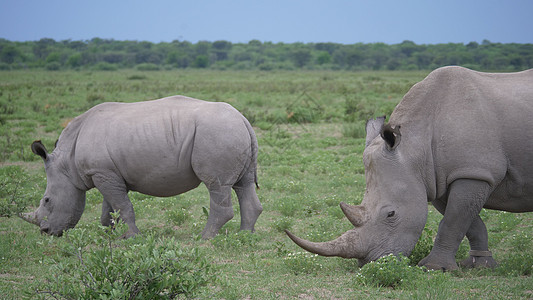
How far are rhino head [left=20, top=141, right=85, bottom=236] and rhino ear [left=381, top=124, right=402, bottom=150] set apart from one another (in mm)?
4402

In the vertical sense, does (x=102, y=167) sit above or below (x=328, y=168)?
above

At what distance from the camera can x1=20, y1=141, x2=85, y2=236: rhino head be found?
25.4 feet

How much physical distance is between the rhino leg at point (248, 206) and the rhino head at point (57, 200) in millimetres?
2246

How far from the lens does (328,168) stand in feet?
40.1

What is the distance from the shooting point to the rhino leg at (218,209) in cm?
749

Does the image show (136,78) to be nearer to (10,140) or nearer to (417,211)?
(10,140)

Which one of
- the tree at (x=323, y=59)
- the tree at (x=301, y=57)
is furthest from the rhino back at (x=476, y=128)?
the tree at (x=323, y=59)

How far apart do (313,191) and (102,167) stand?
4267 mm

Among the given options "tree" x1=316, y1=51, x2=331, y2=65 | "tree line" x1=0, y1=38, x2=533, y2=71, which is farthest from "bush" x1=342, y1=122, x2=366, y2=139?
"tree" x1=316, y1=51, x2=331, y2=65

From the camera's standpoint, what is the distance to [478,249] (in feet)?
20.7

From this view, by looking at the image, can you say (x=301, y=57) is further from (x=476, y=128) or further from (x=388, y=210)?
(x=388, y=210)

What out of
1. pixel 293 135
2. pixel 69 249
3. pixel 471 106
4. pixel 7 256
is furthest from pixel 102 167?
pixel 293 135

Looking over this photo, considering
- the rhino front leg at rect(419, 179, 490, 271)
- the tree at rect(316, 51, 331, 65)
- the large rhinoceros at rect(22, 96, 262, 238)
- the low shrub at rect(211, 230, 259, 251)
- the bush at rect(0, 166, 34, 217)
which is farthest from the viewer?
the tree at rect(316, 51, 331, 65)

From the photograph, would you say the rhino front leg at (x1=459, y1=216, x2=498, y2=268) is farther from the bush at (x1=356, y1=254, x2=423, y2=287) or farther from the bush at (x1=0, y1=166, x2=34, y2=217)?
the bush at (x1=0, y1=166, x2=34, y2=217)
